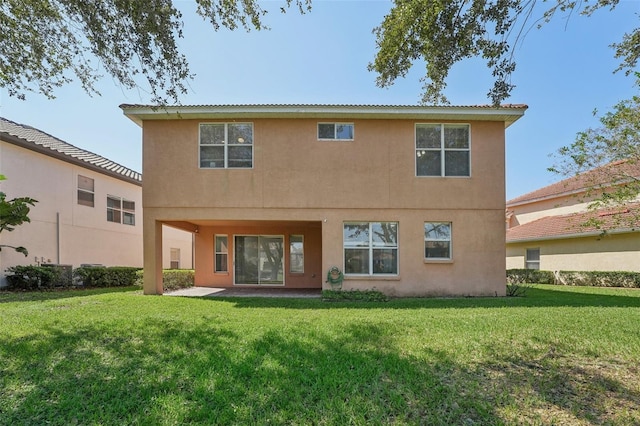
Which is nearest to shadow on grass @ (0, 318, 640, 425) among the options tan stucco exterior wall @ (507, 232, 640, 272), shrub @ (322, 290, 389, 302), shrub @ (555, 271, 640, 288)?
shrub @ (322, 290, 389, 302)

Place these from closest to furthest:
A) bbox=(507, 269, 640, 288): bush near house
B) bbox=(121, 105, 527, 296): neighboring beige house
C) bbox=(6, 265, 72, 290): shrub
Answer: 1. bbox=(121, 105, 527, 296): neighboring beige house
2. bbox=(6, 265, 72, 290): shrub
3. bbox=(507, 269, 640, 288): bush near house

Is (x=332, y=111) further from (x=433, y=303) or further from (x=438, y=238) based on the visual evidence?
(x=433, y=303)

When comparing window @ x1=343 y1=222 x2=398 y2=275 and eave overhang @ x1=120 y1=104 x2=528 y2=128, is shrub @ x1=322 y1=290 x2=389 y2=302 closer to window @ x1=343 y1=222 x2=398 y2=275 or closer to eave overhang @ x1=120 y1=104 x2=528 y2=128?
window @ x1=343 y1=222 x2=398 y2=275

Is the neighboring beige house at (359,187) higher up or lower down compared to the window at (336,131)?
lower down

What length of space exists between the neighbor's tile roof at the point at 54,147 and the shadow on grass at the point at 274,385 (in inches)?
428

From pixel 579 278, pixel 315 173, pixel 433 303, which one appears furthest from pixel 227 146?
pixel 579 278

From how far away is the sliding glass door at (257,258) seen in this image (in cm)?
1490

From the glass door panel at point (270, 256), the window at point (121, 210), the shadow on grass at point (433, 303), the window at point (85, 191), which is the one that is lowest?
the shadow on grass at point (433, 303)

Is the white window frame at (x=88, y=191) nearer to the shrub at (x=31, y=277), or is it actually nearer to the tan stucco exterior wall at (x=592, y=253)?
the shrub at (x=31, y=277)

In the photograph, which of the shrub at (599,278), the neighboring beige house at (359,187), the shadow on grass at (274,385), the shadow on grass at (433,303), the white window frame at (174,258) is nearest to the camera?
the shadow on grass at (274,385)

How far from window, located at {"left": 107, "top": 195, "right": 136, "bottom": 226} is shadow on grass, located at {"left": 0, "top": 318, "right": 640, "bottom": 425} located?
1378 cm

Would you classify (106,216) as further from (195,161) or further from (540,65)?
(540,65)

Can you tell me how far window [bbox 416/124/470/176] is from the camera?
1156 centimetres

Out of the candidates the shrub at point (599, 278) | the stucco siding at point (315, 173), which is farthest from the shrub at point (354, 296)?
the shrub at point (599, 278)
